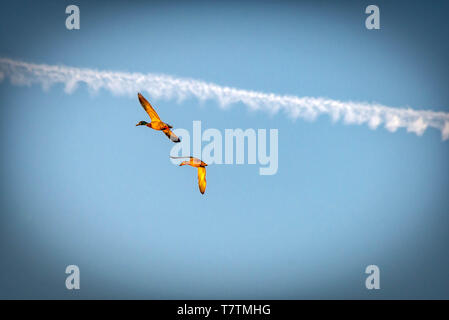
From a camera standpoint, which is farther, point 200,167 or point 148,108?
point 200,167

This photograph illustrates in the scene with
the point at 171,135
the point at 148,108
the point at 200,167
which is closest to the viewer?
the point at 148,108

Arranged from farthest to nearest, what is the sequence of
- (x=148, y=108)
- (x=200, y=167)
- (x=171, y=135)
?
(x=200, y=167) < (x=171, y=135) < (x=148, y=108)

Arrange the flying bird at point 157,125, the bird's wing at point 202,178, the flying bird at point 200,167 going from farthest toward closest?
the bird's wing at point 202,178, the flying bird at point 200,167, the flying bird at point 157,125

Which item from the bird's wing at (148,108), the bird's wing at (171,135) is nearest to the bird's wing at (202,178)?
the bird's wing at (171,135)

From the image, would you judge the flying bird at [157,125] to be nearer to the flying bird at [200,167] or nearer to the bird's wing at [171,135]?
the bird's wing at [171,135]

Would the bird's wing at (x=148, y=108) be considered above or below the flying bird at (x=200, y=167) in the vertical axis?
above

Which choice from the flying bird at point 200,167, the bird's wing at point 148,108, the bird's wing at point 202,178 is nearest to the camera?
the bird's wing at point 148,108

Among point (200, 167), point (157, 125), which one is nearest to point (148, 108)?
point (157, 125)

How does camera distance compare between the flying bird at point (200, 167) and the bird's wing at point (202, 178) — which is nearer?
the flying bird at point (200, 167)

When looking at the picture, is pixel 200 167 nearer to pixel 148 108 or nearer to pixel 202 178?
pixel 202 178
